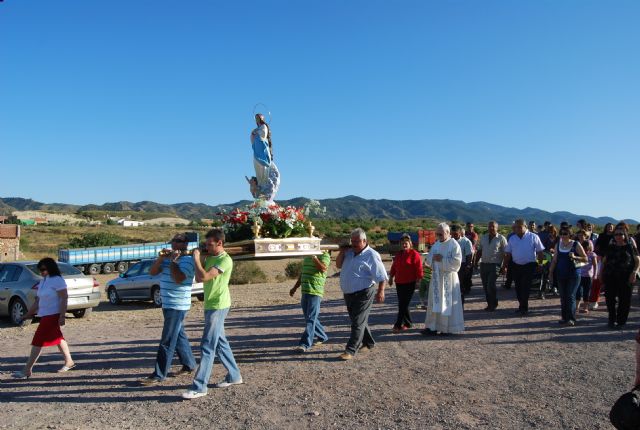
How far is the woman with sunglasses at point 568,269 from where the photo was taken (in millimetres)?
10320

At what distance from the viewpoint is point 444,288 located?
986 centimetres

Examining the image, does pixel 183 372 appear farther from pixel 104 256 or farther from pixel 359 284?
pixel 104 256

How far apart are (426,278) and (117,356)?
6.69 m

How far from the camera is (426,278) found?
12961mm

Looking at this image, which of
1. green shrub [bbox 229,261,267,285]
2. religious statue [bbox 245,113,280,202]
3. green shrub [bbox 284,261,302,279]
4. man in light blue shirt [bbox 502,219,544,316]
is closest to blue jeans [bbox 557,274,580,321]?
man in light blue shirt [bbox 502,219,544,316]

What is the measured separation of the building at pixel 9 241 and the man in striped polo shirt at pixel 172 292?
33.4 metres

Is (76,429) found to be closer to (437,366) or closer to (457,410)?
(457,410)

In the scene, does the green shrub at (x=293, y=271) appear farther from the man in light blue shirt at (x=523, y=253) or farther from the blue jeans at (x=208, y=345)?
the blue jeans at (x=208, y=345)

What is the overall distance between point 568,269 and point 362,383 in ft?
17.0

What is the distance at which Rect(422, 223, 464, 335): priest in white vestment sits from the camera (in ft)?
31.8

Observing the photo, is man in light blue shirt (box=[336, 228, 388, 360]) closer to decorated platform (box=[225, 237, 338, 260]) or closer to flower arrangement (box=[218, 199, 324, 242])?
decorated platform (box=[225, 237, 338, 260])

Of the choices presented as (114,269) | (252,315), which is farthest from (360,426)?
(114,269)

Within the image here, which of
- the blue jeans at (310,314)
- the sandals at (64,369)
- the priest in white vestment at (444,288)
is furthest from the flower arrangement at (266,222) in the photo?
the sandals at (64,369)

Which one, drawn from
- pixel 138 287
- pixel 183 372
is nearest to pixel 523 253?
pixel 183 372
